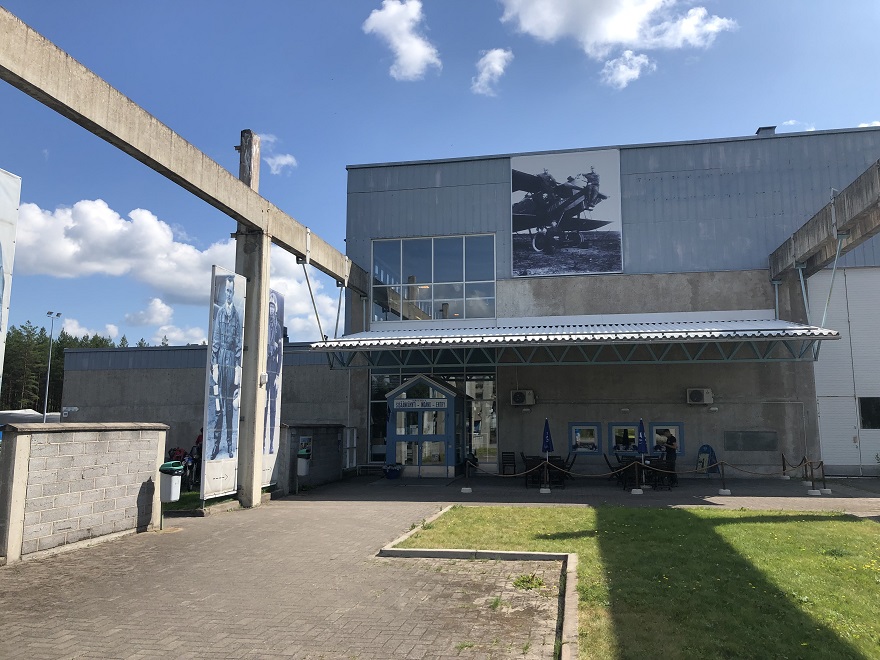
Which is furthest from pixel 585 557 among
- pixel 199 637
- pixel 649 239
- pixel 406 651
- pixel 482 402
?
pixel 649 239

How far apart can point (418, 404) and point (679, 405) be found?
8394 mm

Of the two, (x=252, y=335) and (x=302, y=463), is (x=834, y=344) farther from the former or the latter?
(x=252, y=335)

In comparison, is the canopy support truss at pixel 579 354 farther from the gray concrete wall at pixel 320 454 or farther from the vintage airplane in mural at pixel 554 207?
the vintage airplane in mural at pixel 554 207

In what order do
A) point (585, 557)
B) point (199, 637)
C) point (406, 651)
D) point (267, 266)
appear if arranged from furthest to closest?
1. point (267, 266)
2. point (585, 557)
3. point (199, 637)
4. point (406, 651)

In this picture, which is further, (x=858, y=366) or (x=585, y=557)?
(x=858, y=366)

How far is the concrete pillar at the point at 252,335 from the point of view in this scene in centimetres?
1434

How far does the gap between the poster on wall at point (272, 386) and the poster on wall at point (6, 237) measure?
723 cm

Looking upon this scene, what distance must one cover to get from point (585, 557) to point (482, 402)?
45.1 feet

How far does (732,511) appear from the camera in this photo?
12.8 meters

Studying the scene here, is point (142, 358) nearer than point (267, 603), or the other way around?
point (267, 603)

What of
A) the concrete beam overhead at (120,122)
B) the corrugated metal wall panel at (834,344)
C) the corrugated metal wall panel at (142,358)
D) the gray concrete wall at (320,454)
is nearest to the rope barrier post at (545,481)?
the gray concrete wall at (320,454)

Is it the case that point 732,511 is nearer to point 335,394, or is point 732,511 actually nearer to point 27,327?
point 335,394

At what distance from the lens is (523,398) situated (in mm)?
21297

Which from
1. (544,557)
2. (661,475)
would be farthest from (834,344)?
(544,557)
